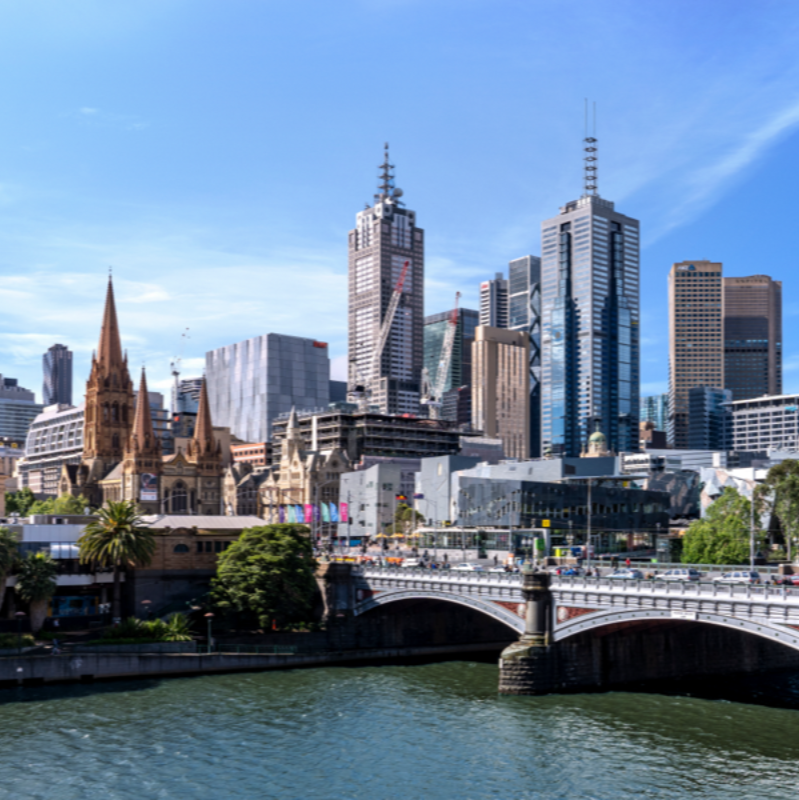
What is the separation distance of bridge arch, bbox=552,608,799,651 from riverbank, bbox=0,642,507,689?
2806cm

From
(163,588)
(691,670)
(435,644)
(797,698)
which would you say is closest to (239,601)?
(163,588)

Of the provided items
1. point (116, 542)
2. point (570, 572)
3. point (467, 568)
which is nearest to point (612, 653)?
point (570, 572)

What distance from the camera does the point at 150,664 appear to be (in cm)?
9444

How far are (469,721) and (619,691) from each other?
16.5 m

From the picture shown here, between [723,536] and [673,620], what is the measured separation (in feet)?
197

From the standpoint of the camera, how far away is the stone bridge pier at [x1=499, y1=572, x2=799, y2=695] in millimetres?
83562

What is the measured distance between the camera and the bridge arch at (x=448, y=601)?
296 ft

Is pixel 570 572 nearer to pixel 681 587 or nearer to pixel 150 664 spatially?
pixel 681 587

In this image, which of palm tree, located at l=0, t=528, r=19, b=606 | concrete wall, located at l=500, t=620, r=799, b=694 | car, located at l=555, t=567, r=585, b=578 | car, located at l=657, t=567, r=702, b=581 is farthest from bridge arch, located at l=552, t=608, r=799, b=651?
palm tree, located at l=0, t=528, r=19, b=606

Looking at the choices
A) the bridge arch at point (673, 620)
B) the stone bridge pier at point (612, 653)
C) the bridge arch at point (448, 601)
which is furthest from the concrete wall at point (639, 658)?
the bridge arch at point (448, 601)

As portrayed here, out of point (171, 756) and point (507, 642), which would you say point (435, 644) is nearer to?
point (507, 642)

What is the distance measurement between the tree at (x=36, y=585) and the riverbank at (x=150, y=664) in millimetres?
9182

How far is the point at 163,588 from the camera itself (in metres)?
115

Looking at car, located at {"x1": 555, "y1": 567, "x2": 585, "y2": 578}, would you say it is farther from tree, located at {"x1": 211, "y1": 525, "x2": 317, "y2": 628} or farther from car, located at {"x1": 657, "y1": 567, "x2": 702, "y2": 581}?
tree, located at {"x1": 211, "y1": 525, "x2": 317, "y2": 628}
